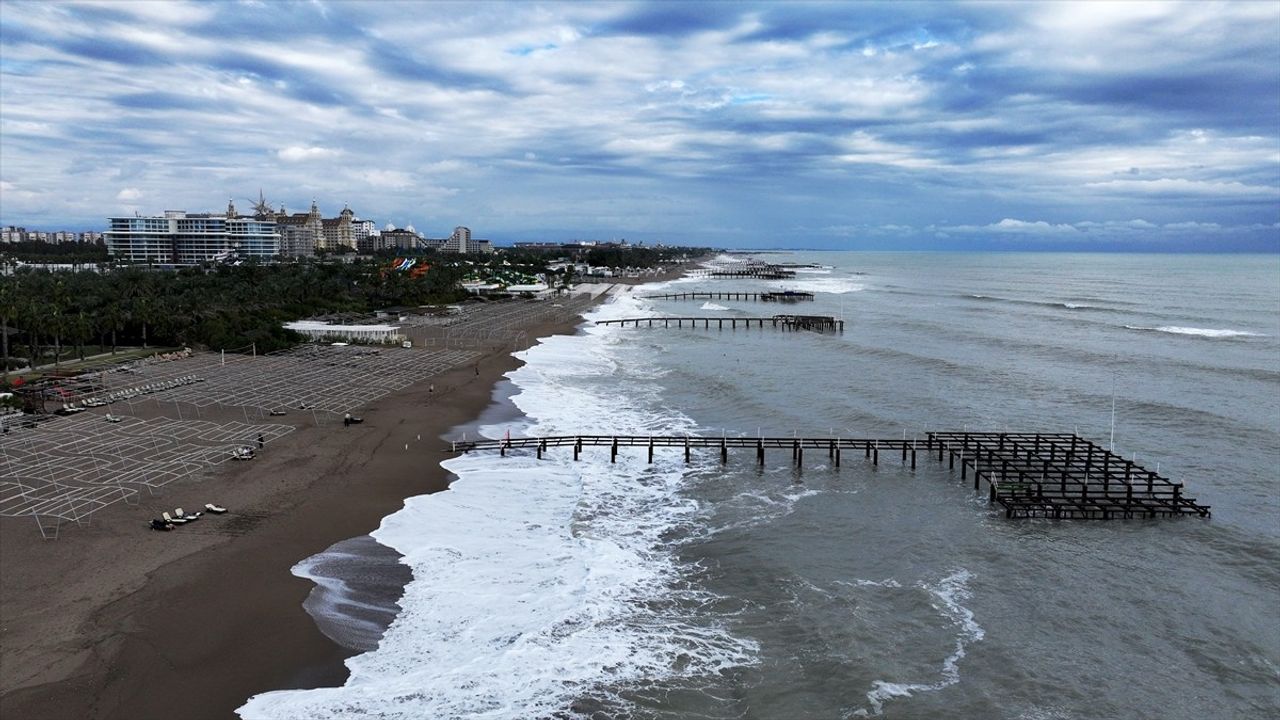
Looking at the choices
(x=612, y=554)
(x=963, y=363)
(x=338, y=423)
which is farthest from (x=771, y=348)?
(x=612, y=554)

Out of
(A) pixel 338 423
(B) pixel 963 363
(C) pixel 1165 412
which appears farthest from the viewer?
(B) pixel 963 363

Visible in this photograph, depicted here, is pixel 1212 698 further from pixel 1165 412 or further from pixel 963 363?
pixel 963 363

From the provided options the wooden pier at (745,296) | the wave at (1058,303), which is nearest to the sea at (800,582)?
the wave at (1058,303)

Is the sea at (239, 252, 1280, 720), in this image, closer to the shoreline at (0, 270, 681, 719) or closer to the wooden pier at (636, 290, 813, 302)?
the shoreline at (0, 270, 681, 719)

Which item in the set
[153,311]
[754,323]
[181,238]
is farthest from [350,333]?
[181,238]

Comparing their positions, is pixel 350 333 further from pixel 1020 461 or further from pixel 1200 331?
pixel 1200 331

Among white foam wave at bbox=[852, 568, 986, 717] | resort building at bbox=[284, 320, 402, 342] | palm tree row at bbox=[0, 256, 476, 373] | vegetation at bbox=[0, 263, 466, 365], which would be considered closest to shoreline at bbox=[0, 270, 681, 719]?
white foam wave at bbox=[852, 568, 986, 717]
